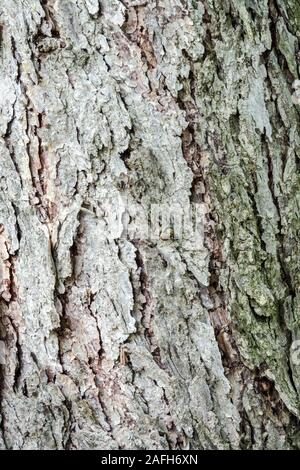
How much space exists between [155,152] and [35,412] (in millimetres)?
669

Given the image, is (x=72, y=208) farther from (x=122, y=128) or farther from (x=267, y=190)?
(x=267, y=190)

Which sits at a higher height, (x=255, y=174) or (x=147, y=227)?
(x=255, y=174)

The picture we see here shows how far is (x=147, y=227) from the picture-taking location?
1.23 m

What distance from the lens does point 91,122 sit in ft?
3.93

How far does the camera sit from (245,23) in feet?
4.15

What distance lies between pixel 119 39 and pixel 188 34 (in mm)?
153

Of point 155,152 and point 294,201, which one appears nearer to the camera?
point 155,152

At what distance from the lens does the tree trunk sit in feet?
3.95

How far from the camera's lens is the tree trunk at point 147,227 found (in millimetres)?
1205

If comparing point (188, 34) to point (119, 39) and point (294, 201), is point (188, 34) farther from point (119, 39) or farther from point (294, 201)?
point (294, 201)

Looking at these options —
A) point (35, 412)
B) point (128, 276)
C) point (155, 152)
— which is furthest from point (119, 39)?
point (35, 412)
